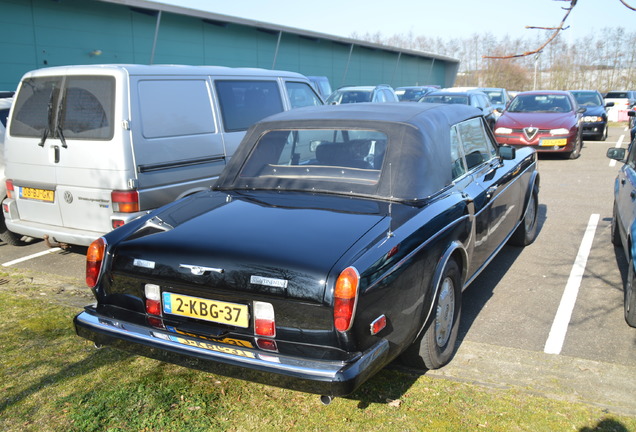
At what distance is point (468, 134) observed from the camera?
191 inches

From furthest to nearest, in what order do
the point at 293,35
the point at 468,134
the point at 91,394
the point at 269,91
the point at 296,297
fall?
the point at 293,35 < the point at 269,91 < the point at 468,134 < the point at 91,394 < the point at 296,297

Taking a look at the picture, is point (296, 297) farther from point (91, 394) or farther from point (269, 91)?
point (269, 91)

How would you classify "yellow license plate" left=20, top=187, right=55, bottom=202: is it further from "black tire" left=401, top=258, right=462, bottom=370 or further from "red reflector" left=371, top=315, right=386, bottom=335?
"red reflector" left=371, top=315, right=386, bottom=335

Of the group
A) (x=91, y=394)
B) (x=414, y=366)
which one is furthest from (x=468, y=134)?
(x=91, y=394)

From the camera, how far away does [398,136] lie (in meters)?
3.98

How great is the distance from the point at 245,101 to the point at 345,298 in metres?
4.62

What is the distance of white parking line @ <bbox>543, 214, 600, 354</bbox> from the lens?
418 cm

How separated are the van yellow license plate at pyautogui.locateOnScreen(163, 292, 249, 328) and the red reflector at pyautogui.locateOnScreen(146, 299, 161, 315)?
1.8 inches

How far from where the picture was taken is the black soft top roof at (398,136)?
3807 mm

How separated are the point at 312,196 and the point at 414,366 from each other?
1.31 metres

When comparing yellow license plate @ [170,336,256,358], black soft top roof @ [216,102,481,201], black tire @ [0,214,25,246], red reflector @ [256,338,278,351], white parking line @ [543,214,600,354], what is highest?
black soft top roof @ [216,102,481,201]

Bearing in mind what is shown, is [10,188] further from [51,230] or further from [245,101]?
[245,101]

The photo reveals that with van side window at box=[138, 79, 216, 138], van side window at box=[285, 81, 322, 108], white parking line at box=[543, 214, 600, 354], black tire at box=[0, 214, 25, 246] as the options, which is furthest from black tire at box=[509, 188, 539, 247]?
black tire at box=[0, 214, 25, 246]

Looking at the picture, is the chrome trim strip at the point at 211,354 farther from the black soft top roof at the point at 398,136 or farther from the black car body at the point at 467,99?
the black car body at the point at 467,99
